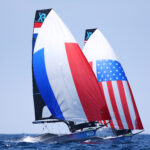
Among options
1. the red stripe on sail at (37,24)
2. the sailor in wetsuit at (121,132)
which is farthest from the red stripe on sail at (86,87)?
the sailor in wetsuit at (121,132)

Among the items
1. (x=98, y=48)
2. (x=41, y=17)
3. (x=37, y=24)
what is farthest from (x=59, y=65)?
(x=98, y=48)

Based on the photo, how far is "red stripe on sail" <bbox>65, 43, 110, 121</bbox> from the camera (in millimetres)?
28219

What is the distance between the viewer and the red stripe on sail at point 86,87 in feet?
92.6

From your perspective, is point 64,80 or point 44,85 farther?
point 44,85

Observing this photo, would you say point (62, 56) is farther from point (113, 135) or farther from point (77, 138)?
point (113, 135)

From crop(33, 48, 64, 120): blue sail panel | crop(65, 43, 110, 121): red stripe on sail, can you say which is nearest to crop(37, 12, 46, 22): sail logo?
crop(33, 48, 64, 120): blue sail panel

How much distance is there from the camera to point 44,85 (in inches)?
1128

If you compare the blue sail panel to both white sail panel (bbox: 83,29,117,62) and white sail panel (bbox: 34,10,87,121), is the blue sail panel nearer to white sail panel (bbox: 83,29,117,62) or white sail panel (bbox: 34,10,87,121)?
white sail panel (bbox: 34,10,87,121)

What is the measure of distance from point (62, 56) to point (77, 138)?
6118 mm

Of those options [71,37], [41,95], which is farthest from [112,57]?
[41,95]

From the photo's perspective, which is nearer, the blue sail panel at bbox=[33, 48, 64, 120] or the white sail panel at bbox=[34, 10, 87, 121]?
the white sail panel at bbox=[34, 10, 87, 121]

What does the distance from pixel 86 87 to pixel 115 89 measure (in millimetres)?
5864

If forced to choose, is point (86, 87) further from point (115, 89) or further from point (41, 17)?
point (41, 17)

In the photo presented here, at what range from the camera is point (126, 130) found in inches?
1329
